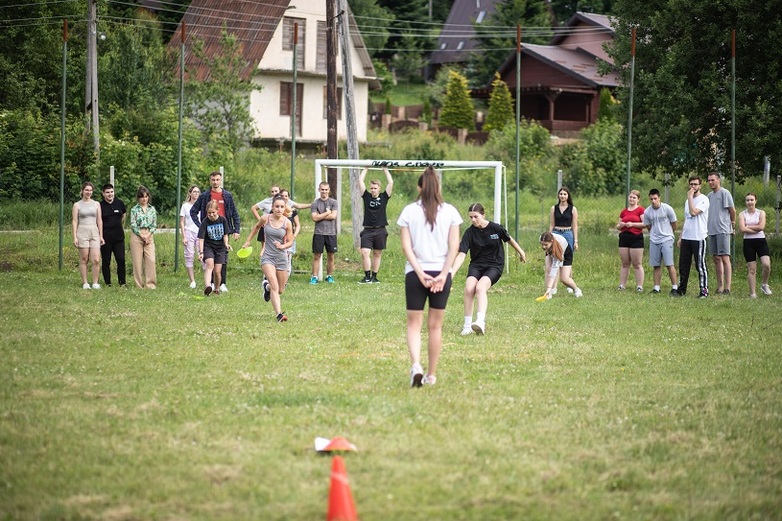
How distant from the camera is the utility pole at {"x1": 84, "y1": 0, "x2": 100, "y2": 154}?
89.0 feet

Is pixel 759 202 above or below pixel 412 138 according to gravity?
below

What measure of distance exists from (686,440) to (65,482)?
4166 mm

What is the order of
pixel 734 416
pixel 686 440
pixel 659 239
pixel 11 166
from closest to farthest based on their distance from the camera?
pixel 686 440
pixel 734 416
pixel 659 239
pixel 11 166

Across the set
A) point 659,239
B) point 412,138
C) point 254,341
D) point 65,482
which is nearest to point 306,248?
point 659,239

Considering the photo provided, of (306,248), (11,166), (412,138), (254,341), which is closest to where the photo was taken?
(254,341)

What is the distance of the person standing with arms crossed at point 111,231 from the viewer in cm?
1852

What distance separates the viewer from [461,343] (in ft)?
39.2

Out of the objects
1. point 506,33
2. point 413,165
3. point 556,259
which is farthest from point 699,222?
point 506,33

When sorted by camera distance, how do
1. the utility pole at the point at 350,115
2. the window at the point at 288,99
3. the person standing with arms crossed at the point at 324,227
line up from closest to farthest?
1. the person standing with arms crossed at the point at 324,227
2. the utility pole at the point at 350,115
3. the window at the point at 288,99

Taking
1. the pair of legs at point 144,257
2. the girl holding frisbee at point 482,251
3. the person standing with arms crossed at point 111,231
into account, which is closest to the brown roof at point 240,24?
the person standing with arms crossed at point 111,231

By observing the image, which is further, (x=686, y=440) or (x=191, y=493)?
(x=686, y=440)

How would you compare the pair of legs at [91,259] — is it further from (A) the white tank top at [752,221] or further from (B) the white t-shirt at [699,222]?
(A) the white tank top at [752,221]

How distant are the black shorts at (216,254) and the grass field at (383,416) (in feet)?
7.33

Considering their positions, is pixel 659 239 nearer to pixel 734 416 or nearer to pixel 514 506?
pixel 734 416
